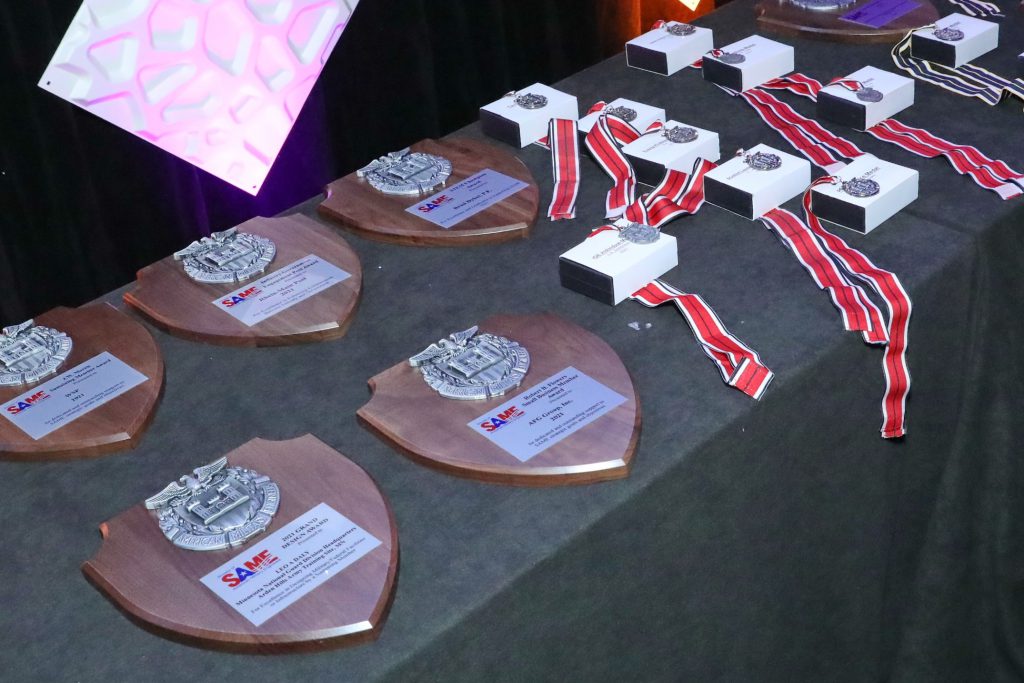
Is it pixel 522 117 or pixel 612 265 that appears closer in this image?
pixel 612 265

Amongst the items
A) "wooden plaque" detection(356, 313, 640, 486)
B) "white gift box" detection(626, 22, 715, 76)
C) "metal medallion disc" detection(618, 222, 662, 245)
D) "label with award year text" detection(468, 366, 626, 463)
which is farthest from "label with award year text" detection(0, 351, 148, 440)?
"white gift box" detection(626, 22, 715, 76)

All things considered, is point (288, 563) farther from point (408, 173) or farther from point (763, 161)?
point (763, 161)

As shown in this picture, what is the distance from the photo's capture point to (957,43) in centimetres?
177

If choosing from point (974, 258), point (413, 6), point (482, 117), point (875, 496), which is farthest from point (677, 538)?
point (413, 6)

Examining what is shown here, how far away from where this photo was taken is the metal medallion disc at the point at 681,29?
189 centimetres

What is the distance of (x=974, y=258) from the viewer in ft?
4.51

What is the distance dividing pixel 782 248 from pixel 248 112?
78 cm

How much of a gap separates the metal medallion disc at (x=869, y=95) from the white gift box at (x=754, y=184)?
0.65 feet

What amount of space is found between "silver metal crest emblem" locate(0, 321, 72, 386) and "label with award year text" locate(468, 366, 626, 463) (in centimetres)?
48

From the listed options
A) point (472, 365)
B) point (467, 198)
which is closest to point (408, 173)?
point (467, 198)

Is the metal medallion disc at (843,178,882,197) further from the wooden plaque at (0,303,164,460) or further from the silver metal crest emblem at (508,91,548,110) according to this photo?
the wooden plaque at (0,303,164,460)

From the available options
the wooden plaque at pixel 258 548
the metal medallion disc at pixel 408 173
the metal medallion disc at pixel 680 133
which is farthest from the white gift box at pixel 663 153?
the wooden plaque at pixel 258 548

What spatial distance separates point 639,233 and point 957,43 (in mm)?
734

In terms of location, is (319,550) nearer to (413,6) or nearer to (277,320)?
(277,320)
